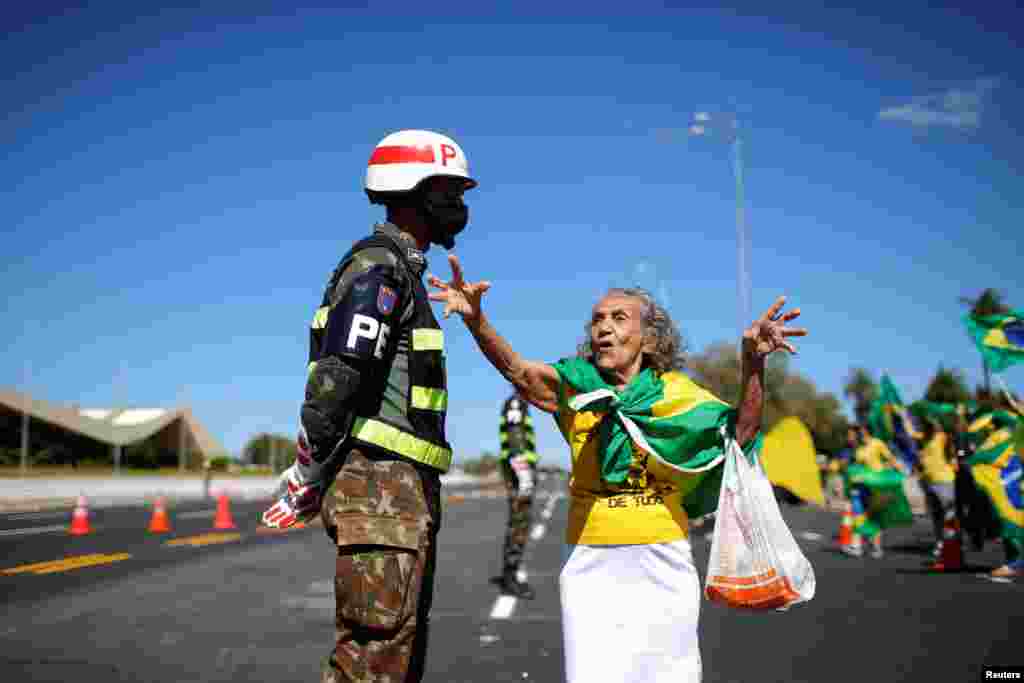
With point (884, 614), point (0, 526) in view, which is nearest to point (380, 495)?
point (884, 614)

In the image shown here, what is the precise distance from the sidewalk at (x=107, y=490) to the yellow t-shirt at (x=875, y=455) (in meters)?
13.7

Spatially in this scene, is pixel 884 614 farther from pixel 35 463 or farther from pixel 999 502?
pixel 35 463

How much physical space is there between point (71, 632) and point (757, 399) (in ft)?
19.7

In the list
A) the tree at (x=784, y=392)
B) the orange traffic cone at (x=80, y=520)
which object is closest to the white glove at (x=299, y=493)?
the orange traffic cone at (x=80, y=520)

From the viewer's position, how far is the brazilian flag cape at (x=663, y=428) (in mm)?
3990

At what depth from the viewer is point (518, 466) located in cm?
1009

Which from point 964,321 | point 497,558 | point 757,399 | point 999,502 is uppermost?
point 964,321

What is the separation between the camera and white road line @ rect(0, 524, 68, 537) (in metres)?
16.8

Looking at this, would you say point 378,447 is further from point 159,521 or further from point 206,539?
point 159,521

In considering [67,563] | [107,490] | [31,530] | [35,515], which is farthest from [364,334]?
[107,490]

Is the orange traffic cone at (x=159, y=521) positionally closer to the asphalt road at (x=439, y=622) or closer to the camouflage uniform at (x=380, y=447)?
the asphalt road at (x=439, y=622)

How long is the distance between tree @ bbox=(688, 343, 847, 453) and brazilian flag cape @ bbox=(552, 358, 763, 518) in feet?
220

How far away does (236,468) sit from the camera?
72.2m

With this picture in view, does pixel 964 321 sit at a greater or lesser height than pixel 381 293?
greater
